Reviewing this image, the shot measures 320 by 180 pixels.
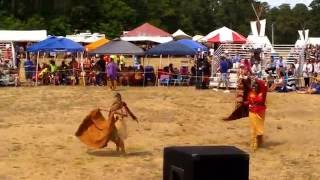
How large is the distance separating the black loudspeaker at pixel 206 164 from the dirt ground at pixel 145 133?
24.5 feet

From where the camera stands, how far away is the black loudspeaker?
2480 millimetres

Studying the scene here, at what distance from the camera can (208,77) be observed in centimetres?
2686

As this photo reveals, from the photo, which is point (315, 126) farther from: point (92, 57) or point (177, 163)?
point (92, 57)

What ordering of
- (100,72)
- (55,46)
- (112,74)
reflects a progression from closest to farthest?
(112,74) < (100,72) < (55,46)

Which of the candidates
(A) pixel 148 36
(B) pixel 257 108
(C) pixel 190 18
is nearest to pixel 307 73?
(B) pixel 257 108

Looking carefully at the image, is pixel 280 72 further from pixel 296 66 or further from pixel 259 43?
pixel 259 43

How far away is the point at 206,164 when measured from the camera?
251 cm

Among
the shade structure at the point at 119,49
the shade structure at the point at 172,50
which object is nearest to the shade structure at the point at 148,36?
the shade structure at the point at 172,50

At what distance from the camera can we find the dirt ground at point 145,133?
10.7m

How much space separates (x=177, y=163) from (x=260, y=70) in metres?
24.0

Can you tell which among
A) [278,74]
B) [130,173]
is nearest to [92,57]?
[278,74]

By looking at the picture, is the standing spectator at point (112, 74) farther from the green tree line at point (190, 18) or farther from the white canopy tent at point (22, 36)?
the green tree line at point (190, 18)

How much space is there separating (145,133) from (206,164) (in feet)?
39.9

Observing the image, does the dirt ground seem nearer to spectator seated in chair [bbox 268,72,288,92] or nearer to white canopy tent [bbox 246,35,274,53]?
spectator seated in chair [bbox 268,72,288,92]
